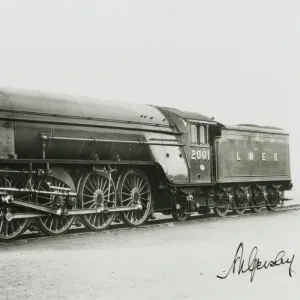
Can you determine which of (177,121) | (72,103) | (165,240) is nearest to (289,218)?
(177,121)

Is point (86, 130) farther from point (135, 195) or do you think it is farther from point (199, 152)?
point (199, 152)

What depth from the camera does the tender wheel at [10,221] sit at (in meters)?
10.7

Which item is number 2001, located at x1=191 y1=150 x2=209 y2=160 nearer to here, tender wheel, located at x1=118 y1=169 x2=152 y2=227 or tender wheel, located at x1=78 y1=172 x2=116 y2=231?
tender wheel, located at x1=118 y1=169 x2=152 y2=227

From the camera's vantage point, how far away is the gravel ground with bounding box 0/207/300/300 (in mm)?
6188

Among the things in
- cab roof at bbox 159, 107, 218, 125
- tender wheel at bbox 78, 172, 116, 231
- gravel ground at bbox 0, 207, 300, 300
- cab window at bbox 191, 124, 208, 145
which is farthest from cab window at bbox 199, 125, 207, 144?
gravel ground at bbox 0, 207, 300, 300

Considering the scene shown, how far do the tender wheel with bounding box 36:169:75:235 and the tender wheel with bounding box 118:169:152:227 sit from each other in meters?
1.61

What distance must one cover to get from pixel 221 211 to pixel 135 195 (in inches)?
171

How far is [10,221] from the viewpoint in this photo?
1113cm

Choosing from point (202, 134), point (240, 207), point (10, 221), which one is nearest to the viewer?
point (10, 221)

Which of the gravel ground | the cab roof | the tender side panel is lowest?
the gravel ground

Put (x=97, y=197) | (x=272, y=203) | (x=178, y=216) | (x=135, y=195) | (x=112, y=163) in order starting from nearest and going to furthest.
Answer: (x=97, y=197), (x=112, y=163), (x=135, y=195), (x=178, y=216), (x=272, y=203)

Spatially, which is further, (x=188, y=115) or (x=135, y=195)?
(x=188, y=115)

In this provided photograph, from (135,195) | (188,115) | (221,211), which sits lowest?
(221,211)

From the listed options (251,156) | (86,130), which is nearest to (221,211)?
(251,156)
